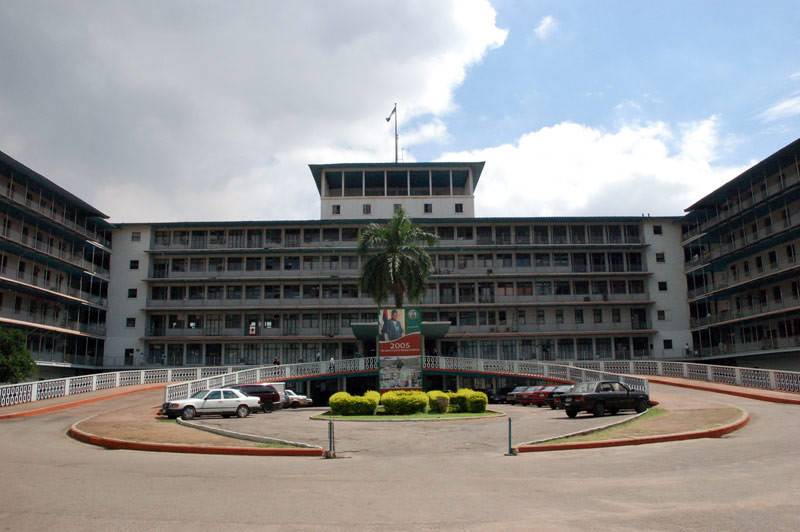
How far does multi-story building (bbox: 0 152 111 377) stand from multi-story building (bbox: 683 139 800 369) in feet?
184

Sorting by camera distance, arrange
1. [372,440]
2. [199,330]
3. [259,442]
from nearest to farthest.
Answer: [259,442], [372,440], [199,330]

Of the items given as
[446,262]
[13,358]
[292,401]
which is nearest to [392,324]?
[292,401]

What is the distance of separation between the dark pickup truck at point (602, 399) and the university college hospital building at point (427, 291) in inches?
1486

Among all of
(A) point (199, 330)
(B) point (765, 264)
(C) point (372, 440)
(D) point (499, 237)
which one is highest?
(D) point (499, 237)

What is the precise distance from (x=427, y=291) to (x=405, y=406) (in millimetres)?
37669

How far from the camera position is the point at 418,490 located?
37.7 feet


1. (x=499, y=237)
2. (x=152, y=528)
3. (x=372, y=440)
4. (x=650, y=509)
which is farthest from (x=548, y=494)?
(x=499, y=237)

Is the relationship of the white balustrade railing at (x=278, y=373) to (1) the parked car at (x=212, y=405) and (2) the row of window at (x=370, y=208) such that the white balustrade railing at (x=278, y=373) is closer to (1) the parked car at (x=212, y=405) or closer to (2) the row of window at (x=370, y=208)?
(1) the parked car at (x=212, y=405)

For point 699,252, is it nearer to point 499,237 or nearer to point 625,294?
point 625,294

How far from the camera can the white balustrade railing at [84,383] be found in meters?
33.1

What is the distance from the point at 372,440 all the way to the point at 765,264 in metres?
47.6

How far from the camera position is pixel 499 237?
226 ft

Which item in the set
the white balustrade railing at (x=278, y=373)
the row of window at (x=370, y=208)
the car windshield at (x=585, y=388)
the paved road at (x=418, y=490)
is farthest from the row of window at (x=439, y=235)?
the paved road at (x=418, y=490)

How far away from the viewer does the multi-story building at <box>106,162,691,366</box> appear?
65500mm
